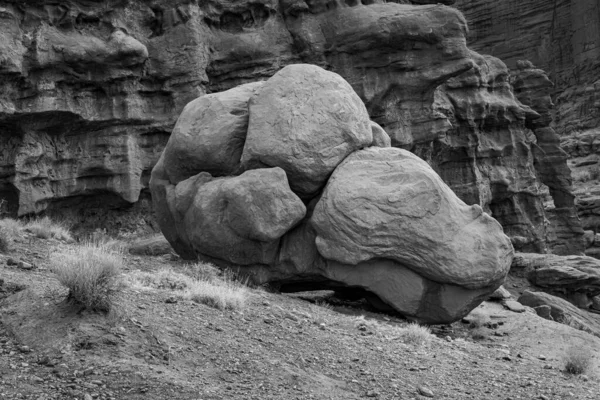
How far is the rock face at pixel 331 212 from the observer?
452 inches

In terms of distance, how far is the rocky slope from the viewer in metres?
20.9

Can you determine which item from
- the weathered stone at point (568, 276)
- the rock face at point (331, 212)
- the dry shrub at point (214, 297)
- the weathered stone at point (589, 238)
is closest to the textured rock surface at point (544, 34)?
Answer: the weathered stone at point (589, 238)

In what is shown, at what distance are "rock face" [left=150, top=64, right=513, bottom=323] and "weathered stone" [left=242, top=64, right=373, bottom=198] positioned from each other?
2cm

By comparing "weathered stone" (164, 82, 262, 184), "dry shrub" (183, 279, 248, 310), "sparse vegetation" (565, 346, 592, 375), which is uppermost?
"weathered stone" (164, 82, 262, 184)

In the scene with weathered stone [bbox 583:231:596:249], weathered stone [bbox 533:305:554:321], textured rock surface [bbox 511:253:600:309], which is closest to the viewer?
A: weathered stone [bbox 533:305:554:321]

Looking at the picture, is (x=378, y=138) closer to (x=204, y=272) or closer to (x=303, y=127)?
(x=303, y=127)

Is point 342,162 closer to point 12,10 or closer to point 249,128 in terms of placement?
point 249,128

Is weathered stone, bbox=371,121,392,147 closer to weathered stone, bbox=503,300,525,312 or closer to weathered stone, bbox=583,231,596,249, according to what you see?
weathered stone, bbox=503,300,525,312

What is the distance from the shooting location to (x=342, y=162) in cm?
1252

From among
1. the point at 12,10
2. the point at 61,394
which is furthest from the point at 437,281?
the point at 12,10

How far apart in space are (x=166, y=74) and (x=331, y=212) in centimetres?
1438

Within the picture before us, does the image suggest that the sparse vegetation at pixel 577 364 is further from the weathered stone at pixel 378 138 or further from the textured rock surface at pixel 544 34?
the textured rock surface at pixel 544 34

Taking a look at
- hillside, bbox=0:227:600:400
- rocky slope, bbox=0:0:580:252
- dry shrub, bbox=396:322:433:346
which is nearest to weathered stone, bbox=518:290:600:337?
hillside, bbox=0:227:600:400

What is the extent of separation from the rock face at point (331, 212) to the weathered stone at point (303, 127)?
0.8 inches
